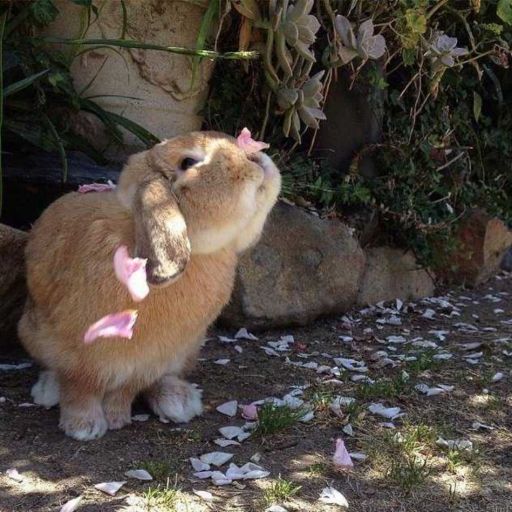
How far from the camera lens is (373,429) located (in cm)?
285

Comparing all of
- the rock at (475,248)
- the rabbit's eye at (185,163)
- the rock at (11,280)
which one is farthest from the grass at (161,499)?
the rock at (475,248)

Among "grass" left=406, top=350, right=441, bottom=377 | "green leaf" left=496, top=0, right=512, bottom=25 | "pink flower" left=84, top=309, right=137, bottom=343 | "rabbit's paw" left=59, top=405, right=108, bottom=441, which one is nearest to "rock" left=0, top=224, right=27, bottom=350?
"rabbit's paw" left=59, top=405, right=108, bottom=441

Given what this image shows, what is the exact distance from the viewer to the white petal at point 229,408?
2930 mm

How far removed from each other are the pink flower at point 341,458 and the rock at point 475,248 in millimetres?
2750

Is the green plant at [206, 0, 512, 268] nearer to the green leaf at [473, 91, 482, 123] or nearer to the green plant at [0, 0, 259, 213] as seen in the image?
the green leaf at [473, 91, 482, 123]

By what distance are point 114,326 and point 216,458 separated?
0.58 metres

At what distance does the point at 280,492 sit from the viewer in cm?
235

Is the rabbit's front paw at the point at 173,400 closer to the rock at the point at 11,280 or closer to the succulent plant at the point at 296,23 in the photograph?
the rock at the point at 11,280

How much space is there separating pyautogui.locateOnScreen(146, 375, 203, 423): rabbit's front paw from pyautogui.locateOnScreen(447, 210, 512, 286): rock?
268 cm

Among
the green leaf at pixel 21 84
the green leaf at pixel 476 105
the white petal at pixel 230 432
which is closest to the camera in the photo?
the white petal at pixel 230 432

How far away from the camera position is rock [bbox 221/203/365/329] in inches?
153

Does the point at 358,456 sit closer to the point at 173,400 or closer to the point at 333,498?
the point at 333,498

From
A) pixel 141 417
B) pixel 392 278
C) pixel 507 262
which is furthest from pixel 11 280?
pixel 507 262

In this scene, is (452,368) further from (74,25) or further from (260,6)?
(74,25)
